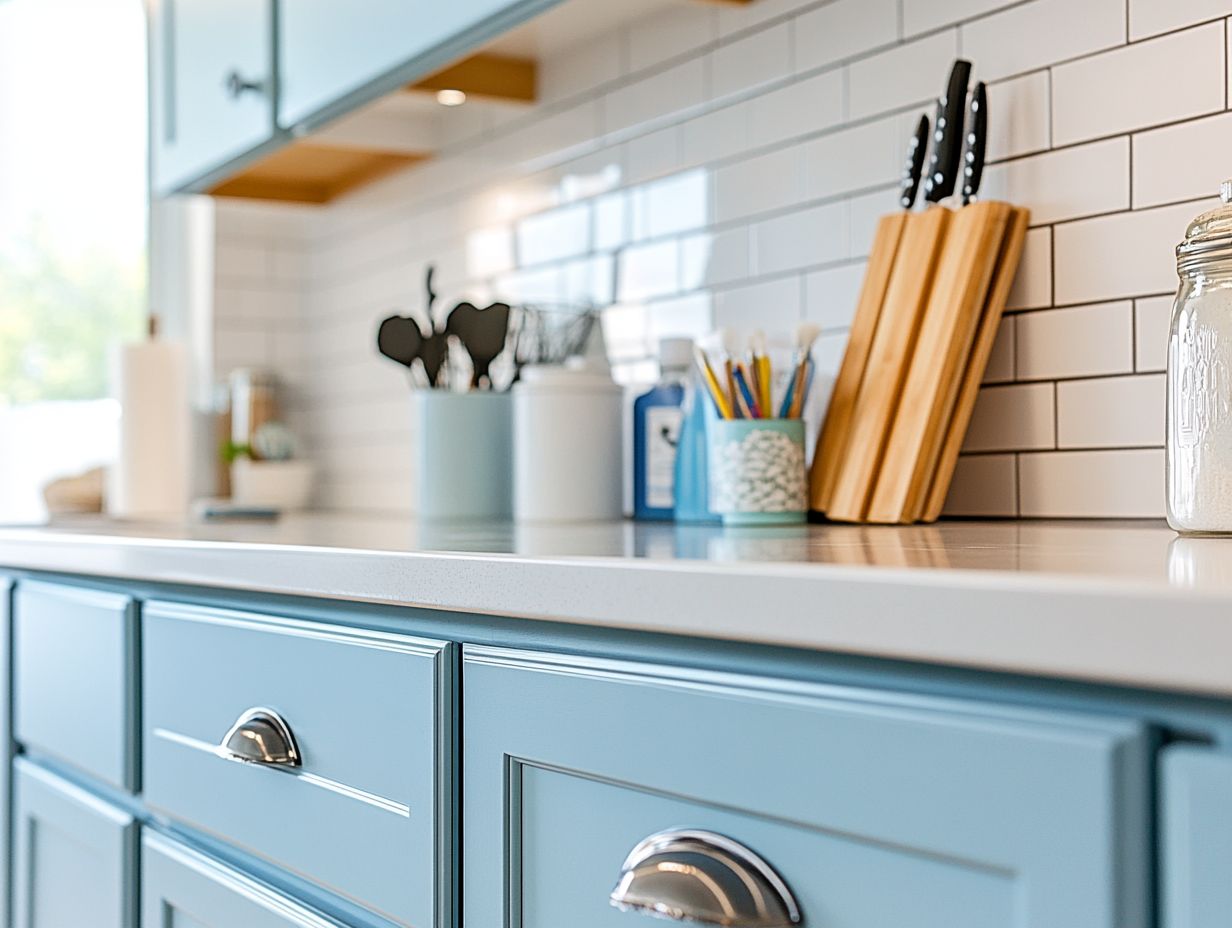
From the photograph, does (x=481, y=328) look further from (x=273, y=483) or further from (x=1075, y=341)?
(x=273, y=483)

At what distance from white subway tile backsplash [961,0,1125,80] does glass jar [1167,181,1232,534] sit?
0.45 meters

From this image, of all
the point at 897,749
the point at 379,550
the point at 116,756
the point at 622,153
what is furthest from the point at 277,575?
the point at 622,153

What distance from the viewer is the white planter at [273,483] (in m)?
2.50

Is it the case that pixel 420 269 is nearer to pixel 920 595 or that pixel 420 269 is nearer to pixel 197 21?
pixel 197 21

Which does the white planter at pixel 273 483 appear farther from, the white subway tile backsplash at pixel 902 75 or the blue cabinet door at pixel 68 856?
the white subway tile backsplash at pixel 902 75

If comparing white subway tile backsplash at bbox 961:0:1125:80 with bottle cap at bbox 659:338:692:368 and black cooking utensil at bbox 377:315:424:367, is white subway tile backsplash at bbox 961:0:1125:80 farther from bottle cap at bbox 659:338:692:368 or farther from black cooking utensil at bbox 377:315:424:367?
black cooking utensil at bbox 377:315:424:367

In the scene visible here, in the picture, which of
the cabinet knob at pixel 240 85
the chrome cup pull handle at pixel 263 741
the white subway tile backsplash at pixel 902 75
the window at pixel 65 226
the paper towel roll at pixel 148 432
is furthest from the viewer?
the window at pixel 65 226

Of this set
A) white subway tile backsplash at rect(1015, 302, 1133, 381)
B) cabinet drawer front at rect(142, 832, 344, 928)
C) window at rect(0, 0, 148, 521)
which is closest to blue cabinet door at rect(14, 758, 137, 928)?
cabinet drawer front at rect(142, 832, 344, 928)

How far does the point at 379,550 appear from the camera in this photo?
932 millimetres

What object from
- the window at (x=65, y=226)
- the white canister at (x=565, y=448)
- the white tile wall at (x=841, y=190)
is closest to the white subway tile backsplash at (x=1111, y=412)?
the white tile wall at (x=841, y=190)

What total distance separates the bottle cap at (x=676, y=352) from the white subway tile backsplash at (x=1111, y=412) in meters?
0.43

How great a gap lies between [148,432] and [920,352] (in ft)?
4.69

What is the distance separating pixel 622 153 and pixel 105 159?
1670mm

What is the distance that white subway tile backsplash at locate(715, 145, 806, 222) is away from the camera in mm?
1574
